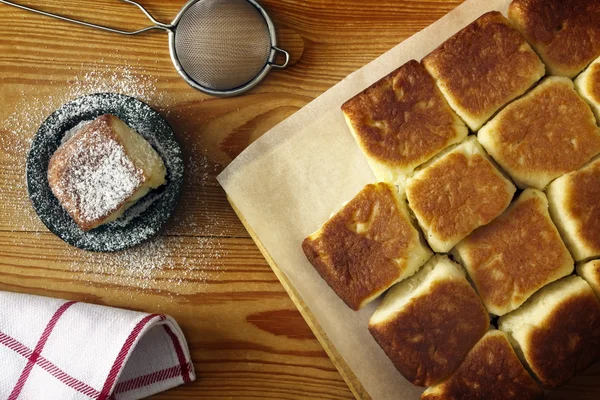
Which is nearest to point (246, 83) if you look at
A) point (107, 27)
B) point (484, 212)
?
point (107, 27)

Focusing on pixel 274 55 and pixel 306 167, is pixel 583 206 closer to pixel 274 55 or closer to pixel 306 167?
pixel 306 167

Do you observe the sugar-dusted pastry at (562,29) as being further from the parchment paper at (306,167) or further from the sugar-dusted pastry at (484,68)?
the parchment paper at (306,167)

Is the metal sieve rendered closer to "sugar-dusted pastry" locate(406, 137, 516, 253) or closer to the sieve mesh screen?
the sieve mesh screen

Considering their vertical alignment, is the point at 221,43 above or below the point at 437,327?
above

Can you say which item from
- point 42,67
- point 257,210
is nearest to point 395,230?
point 257,210

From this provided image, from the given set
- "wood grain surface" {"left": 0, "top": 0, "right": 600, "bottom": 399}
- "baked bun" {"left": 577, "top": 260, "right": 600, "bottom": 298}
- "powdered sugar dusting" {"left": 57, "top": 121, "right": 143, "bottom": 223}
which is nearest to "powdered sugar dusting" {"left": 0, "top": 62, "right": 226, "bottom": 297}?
"wood grain surface" {"left": 0, "top": 0, "right": 600, "bottom": 399}

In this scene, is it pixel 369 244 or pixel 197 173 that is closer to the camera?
pixel 369 244

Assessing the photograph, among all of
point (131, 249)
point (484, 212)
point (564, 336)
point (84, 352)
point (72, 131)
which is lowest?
point (564, 336)
